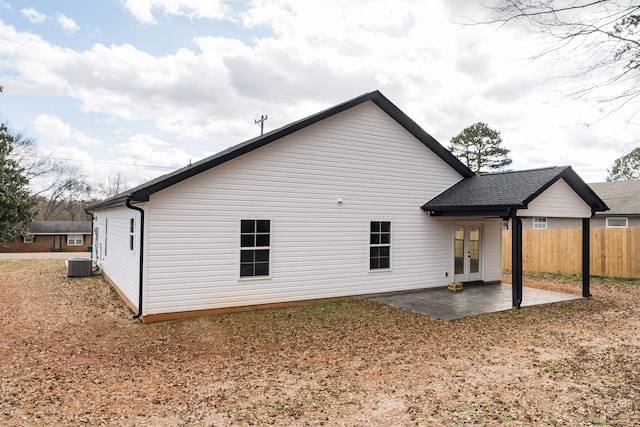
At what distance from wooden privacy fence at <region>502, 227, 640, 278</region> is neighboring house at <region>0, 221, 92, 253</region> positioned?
33.3m

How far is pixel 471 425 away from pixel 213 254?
621cm

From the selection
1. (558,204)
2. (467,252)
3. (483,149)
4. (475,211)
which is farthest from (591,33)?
(483,149)

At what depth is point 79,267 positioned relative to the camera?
14727 millimetres

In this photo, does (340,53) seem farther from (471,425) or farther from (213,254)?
(471,425)

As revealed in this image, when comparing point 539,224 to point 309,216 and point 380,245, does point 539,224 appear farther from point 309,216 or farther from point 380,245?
point 309,216

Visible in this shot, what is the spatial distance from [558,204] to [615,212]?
14395 millimetres

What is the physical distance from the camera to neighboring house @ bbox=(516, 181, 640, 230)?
20609mm

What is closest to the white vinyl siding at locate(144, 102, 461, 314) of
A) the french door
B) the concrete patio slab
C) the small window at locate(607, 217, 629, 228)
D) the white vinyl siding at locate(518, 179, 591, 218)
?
the french door

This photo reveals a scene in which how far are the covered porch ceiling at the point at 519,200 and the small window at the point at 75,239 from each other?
3268cm

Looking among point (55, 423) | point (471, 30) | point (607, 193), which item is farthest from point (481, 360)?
point (607, 193)

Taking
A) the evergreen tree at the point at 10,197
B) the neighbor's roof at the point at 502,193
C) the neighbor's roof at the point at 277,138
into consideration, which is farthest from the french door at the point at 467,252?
the evergreen tree at the point at 10,197

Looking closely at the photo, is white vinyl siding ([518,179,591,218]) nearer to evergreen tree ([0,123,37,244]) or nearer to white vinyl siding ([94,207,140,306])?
white vinyl siding ([94,207,140,306])

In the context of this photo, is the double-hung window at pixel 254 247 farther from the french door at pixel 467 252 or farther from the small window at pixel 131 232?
the french door at pixel 467 252

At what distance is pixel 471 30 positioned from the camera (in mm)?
4570
